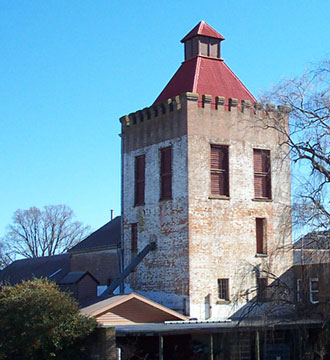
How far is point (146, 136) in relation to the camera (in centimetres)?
3581

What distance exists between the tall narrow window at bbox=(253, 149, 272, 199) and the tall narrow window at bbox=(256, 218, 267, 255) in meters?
1.28

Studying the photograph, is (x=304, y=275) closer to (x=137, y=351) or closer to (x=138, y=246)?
(x=137, y=351)

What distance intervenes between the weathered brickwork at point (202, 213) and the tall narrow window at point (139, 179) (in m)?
0.52

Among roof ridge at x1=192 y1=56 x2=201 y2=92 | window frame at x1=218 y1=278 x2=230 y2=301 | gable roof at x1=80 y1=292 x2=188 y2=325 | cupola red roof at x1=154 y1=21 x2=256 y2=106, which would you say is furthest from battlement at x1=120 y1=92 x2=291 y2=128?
gable roof at x1=80 y1=292 x2=188 y2=325

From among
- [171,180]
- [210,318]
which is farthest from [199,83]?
[210,318]

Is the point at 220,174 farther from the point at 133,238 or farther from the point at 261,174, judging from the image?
the point at 133,238

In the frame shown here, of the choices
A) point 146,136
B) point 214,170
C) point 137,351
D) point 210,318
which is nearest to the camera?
point 137,351

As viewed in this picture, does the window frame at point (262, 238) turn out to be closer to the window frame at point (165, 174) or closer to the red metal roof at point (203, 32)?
the window frame at point (165, 174)

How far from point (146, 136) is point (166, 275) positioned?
7739 millimetres

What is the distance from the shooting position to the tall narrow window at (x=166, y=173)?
111 ft

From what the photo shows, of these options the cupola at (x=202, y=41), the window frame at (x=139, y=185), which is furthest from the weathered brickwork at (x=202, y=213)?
the cupola at (x=202, y=41)

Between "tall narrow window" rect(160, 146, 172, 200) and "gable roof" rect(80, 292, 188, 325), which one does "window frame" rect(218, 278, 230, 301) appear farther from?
"tall narrow window" rect(160, 146, 172, 200)

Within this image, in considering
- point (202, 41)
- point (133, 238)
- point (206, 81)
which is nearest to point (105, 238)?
point (133, 238)

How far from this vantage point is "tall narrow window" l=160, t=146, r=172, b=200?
3385 centimetres
